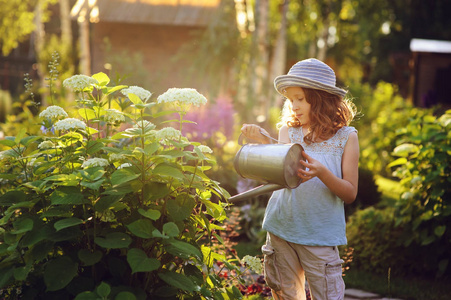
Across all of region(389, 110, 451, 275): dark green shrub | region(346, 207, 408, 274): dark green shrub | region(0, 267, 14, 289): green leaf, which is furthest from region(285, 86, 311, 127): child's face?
region(346, 207, 408, 274): dark green shrub

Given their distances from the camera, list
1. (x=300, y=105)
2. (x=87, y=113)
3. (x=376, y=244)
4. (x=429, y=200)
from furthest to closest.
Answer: (x=376, y=244) < (x=429, y=200) < (x=300, y=105) < (x=87, y=113)

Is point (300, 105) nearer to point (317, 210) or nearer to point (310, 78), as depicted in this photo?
point (310, 78)

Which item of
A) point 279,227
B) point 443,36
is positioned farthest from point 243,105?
point 443,36

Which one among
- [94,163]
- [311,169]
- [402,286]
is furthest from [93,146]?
[402,286]

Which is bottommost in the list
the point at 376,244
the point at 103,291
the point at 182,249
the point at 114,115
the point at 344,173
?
the point at 376,244

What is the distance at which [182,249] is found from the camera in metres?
1.80

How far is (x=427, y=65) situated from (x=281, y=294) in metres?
11.8

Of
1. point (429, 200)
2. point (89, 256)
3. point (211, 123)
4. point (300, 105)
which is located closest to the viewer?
point (89, 256)

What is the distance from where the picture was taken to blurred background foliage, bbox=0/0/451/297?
3.80m

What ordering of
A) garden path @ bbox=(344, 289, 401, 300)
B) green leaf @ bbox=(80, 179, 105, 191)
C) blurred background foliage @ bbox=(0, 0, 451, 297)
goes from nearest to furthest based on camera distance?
green leaf @ bbox=(80, 179, 105, 191) → garden path @ bbox=(344, 289, 401, 300) → blurred background foliage @ bbox=(0, 0, 451, 297)

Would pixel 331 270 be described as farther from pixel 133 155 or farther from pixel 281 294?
pixel 133 155

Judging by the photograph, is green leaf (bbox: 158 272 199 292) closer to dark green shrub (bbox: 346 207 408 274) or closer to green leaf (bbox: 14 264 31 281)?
green leaf (bbox: 14 264 31 281)

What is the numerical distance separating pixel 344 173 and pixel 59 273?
1.19 m

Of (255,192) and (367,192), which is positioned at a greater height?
(255,192)
